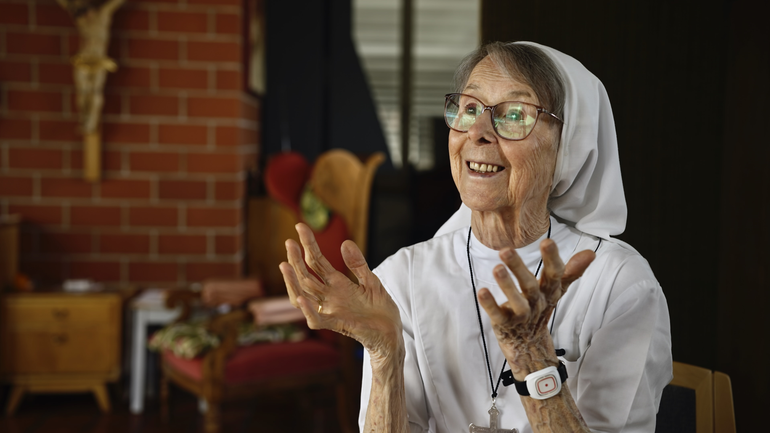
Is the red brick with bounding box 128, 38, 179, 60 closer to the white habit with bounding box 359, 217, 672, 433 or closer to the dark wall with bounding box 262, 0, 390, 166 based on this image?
the dark wall with bounding box 262, 0, 390, 166

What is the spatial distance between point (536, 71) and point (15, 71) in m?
3.40

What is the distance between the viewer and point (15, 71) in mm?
3684

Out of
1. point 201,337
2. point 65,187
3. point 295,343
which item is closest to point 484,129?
point 295,343

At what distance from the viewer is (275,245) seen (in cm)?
394

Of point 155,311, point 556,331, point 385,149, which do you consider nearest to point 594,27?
point 556,331

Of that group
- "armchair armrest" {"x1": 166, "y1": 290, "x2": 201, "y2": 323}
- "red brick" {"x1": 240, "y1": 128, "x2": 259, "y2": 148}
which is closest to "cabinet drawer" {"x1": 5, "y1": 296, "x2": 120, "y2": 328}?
"armchair armrest" {"x1": 166, "y1": 290, "x2": 201, "y2": 323}

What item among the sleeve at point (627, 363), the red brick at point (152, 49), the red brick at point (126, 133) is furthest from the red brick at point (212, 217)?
the sleeve at point (627, 363)

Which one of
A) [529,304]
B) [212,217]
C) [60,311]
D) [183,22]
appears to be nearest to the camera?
[529,304]

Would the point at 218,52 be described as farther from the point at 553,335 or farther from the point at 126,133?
the point at 553,335

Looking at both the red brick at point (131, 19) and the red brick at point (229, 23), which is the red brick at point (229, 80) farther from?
the red brick at point (131, 19)

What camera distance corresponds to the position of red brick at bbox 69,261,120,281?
3.82m

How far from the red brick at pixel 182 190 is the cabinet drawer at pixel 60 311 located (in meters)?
0.66

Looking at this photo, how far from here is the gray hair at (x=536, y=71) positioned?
1.07m

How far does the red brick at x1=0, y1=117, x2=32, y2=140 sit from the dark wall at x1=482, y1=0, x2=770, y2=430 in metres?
3.14
